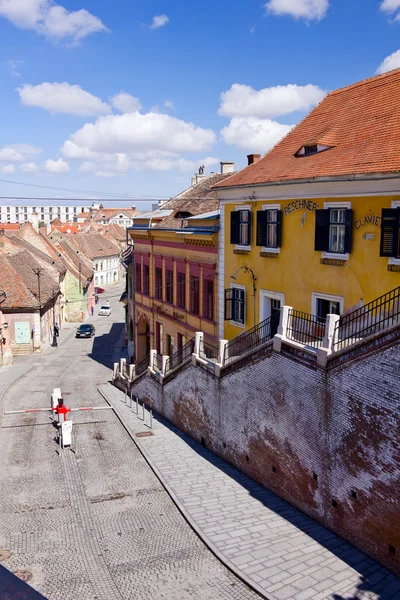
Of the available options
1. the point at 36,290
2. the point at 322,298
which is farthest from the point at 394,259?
the point at 36,290

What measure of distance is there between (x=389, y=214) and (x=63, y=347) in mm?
39789

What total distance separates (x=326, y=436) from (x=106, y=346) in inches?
1490

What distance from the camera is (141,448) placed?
2156 centimetres

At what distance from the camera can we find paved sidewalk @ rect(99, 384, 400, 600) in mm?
12117

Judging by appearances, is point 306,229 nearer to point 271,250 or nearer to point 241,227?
point 271,250

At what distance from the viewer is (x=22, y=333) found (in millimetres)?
Result: 45719

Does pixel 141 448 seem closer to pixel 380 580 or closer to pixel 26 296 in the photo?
pixel 380 580

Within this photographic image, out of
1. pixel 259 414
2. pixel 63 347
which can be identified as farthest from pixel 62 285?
pixel 259 414

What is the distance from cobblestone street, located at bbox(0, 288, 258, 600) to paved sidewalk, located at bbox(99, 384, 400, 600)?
46 cm

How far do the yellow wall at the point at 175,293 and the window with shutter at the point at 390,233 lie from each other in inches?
423

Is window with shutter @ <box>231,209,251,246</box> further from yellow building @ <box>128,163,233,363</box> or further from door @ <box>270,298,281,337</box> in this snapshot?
door @ <box>270,298,281,337</box>

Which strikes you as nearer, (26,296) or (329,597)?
(329,597)

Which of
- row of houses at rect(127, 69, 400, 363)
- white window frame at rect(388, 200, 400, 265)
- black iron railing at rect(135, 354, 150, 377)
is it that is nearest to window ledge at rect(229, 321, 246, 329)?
row of houses at rect(127, 69, 400, 363)

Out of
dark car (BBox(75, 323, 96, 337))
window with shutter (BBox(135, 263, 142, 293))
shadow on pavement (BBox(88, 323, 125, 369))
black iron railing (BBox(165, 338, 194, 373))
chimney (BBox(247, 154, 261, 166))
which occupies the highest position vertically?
chimney (BBox(247, 154, 261, 166))
